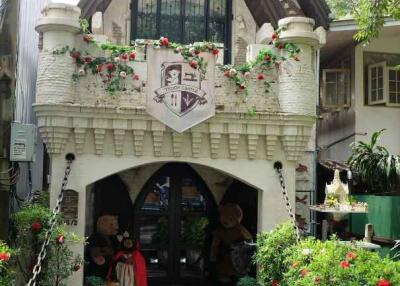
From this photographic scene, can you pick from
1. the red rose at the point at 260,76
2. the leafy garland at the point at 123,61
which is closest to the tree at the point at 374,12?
the leafy garland at the point at 123,61

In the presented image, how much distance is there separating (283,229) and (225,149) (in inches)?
72.4

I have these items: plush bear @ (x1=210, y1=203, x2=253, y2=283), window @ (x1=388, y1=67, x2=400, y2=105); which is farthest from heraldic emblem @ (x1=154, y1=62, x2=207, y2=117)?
window @ (x1=388, y1=67, x2=400, y2=105)

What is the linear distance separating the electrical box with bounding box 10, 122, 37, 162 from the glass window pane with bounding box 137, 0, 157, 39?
3.93 meters

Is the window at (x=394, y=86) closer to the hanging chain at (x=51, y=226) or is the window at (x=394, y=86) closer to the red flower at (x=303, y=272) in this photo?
the red flower at (x=303, y=272)

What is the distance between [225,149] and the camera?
31.0ft

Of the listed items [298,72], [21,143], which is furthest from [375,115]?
[21,143]

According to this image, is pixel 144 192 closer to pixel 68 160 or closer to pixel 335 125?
pixel 68 160

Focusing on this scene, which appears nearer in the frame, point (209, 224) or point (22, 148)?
point (22, 148)

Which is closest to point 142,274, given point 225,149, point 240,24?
point 225,149

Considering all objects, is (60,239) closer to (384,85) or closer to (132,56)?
(132,56)

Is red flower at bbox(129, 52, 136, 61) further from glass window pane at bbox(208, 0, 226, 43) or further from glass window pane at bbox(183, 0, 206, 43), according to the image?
glass window pane at bbox(208, 0, 226, 43)

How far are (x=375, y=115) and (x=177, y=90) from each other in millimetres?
7319

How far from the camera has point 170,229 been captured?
449 inches

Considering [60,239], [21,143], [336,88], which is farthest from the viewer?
[336,88]
